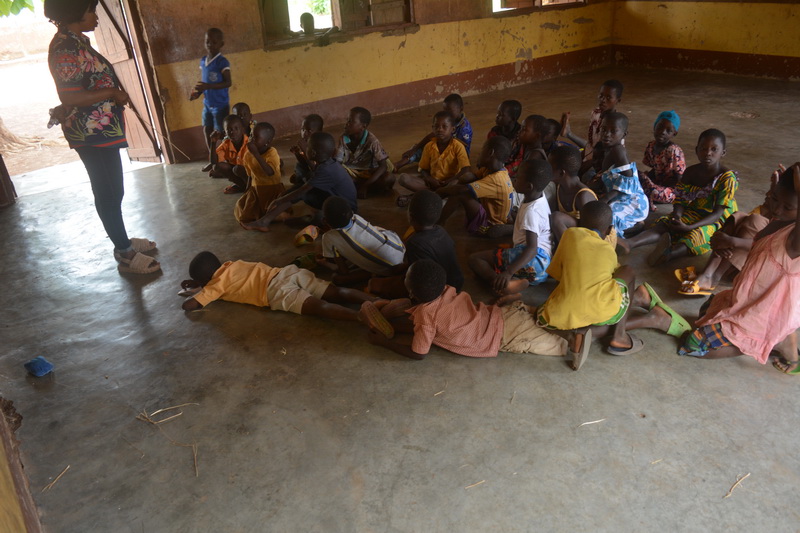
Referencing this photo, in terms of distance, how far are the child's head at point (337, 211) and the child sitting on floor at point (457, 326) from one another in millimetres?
711

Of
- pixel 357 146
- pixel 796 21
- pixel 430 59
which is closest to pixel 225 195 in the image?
pixel 357 146

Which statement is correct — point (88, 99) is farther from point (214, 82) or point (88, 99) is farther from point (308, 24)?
point (308, 24)

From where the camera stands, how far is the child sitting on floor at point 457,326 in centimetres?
278

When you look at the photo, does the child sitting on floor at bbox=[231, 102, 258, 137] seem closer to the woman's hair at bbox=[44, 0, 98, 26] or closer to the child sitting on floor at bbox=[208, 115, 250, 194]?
the child sitting on floor at bbox=[208, 115, 250, 194]

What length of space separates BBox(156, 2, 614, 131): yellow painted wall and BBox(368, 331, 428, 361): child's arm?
464 cm

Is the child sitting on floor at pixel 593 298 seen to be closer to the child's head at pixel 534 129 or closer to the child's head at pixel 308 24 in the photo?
the child's head at pixel 534 129

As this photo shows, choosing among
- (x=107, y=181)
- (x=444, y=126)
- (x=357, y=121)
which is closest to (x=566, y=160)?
(x=444, y=126)

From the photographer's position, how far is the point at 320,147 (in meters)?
4.22

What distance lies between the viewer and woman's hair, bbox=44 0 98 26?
132 inches

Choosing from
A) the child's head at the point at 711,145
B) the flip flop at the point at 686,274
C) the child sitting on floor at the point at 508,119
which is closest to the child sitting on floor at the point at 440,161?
the child sitting on floor at the point at 508,119

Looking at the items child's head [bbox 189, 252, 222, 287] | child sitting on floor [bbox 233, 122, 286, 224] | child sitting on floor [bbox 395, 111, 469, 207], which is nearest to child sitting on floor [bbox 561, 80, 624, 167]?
child sitting on floor [bbox 395, 111, 469, 207]

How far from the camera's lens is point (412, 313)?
2877 mm

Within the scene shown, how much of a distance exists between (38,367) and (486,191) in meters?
2.93

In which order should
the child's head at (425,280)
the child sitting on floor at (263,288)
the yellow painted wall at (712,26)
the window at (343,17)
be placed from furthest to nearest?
the yellow painted wall at (712,26)
the window at (343,17)
the child sitting on floor at (263,288)
the child's head at (425,280)
